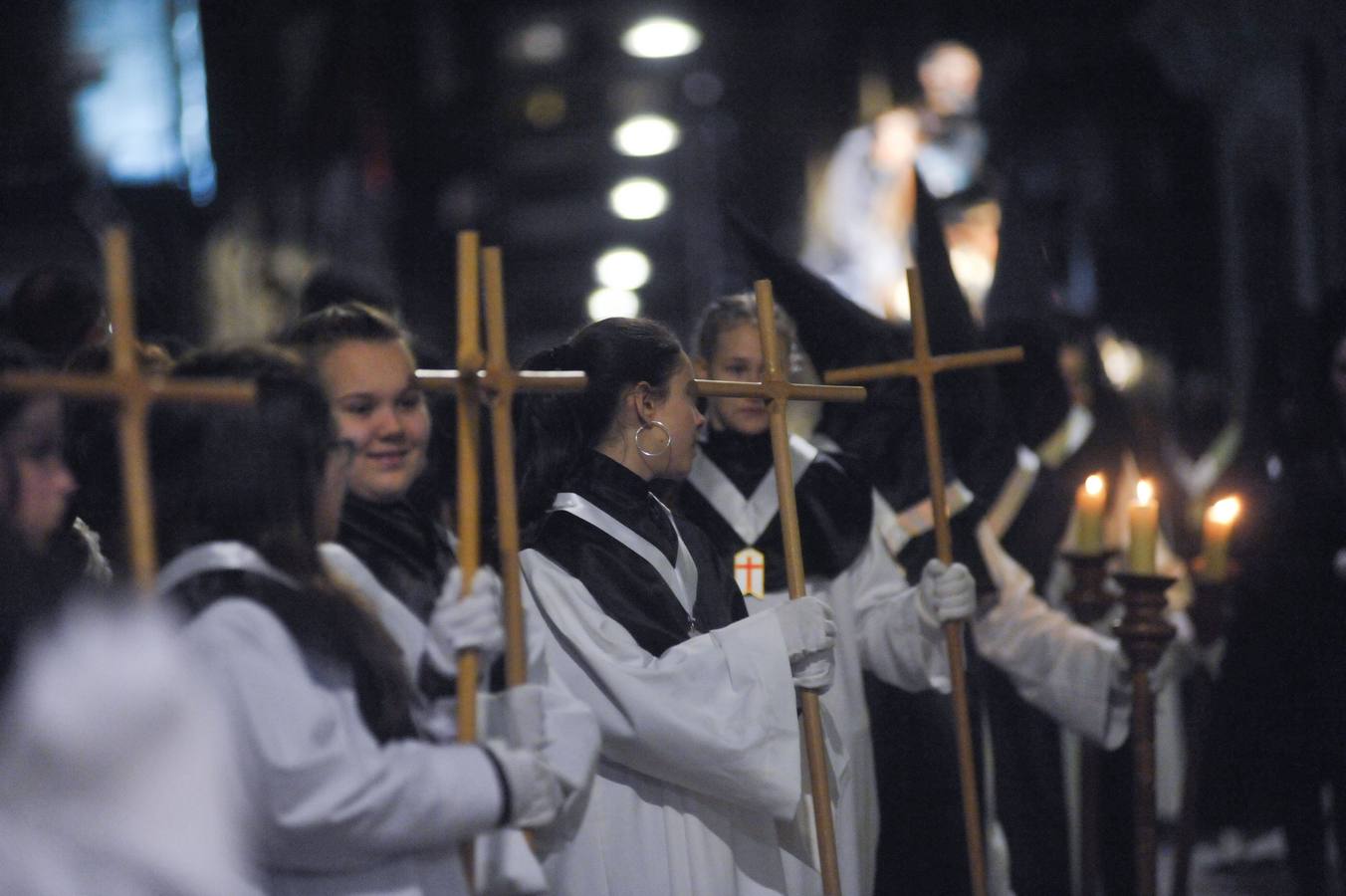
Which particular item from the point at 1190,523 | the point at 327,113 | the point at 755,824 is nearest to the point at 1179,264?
the point at 1190,523

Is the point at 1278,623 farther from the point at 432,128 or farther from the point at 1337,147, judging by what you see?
the point at 432,128

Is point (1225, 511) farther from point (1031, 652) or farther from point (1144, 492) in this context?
point (1031, 652)

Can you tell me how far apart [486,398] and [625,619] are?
0.65m

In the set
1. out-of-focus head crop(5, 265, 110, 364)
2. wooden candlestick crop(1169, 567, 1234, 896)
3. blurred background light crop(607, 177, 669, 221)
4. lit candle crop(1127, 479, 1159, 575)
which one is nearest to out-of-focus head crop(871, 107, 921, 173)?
blurred background light crop(607, 177, 669, 221)

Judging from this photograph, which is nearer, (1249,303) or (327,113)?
(1249,303)

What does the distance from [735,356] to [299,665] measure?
216cm

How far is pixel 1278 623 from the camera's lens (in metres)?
5.30

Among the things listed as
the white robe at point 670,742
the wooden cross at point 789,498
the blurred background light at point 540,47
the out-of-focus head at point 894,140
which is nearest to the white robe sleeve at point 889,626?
the wooden cross at point 789,498

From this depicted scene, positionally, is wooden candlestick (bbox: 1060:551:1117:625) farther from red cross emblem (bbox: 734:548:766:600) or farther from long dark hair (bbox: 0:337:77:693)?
long dark hair (bbox: 0:337:77:693)

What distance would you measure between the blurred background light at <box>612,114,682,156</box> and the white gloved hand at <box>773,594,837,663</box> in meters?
12.3

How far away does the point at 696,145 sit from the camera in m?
15.5

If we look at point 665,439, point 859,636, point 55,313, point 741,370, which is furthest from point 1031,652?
point 55,313

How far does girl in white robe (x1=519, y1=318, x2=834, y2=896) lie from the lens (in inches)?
132

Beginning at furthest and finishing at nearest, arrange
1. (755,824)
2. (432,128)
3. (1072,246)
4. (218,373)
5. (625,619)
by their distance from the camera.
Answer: (432,128) < (1072,246) < (755,824) < (625,619) < (218,373)
